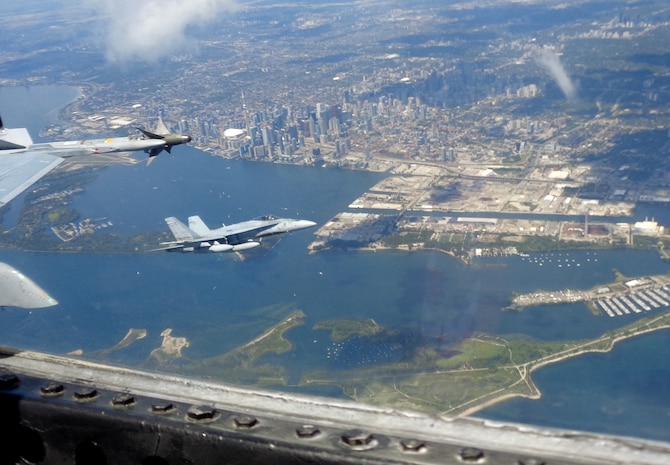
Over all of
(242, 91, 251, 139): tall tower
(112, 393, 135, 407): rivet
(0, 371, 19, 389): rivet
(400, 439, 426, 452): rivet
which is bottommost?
(242, 91, 251, 139): tall tower

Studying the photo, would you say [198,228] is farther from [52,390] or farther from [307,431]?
[307,431]

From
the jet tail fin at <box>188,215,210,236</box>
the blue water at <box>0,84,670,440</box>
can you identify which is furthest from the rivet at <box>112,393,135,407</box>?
the jet tail fin at <box>188,215,210,236</box>

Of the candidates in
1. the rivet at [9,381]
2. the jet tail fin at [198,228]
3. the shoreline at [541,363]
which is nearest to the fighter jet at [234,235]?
the jet tail fin at [198,228]

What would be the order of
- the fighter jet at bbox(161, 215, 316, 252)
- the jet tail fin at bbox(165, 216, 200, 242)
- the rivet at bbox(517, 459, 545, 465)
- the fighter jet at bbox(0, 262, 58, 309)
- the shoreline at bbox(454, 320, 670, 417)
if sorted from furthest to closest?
the jet tail fin at bbox(165, 216, 200, 242)
the fighter jet at bbox(161, 215, 316, 252)
the shoreline at bbox(454, 320, 670, 417)
the fighter jet at bbox(0, 262, 58, 309)
the rivet at bbox(517, 459, 545, 465)

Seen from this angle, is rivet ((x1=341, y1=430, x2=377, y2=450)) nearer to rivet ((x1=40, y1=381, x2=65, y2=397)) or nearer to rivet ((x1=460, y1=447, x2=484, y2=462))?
rivet ((x1=460, y1=447, x2=484, y2=462))

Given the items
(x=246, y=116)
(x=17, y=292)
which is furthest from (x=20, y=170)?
(x=246, y=116)

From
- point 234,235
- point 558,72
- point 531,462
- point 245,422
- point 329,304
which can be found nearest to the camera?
point 531,462

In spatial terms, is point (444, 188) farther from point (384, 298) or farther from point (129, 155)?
point (129, 155)
